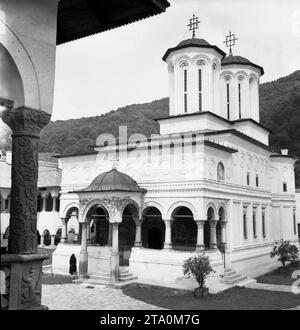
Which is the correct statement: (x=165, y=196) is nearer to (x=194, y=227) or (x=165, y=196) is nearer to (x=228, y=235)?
(x=194, y=227)

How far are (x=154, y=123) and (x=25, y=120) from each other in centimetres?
3711

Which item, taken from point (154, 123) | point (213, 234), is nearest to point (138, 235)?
→ point (213, 234)

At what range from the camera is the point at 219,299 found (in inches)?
524

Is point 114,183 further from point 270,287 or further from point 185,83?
point 270,287

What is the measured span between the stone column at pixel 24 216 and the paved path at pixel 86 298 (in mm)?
7830

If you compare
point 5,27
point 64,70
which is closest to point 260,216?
point 64,70

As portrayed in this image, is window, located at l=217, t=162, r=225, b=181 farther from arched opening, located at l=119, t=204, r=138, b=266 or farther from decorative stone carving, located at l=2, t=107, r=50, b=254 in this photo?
decorative stone carving, located at l=2, t=107, r=50, b=254

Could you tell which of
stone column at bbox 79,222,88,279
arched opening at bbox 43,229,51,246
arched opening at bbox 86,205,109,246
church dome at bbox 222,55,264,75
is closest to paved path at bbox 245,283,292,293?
stone column at bbox 79,222,88,279

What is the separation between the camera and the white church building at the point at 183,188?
16.0 metres

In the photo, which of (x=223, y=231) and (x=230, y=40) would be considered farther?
(x=230, y=40)

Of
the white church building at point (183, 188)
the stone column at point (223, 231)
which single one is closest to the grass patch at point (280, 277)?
the white church building at point (183, 188)

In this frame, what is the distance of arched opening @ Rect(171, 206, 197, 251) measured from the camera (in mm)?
17688

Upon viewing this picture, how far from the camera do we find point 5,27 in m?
4.59

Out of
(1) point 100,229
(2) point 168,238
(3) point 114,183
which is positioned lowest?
(2) point 168,238
